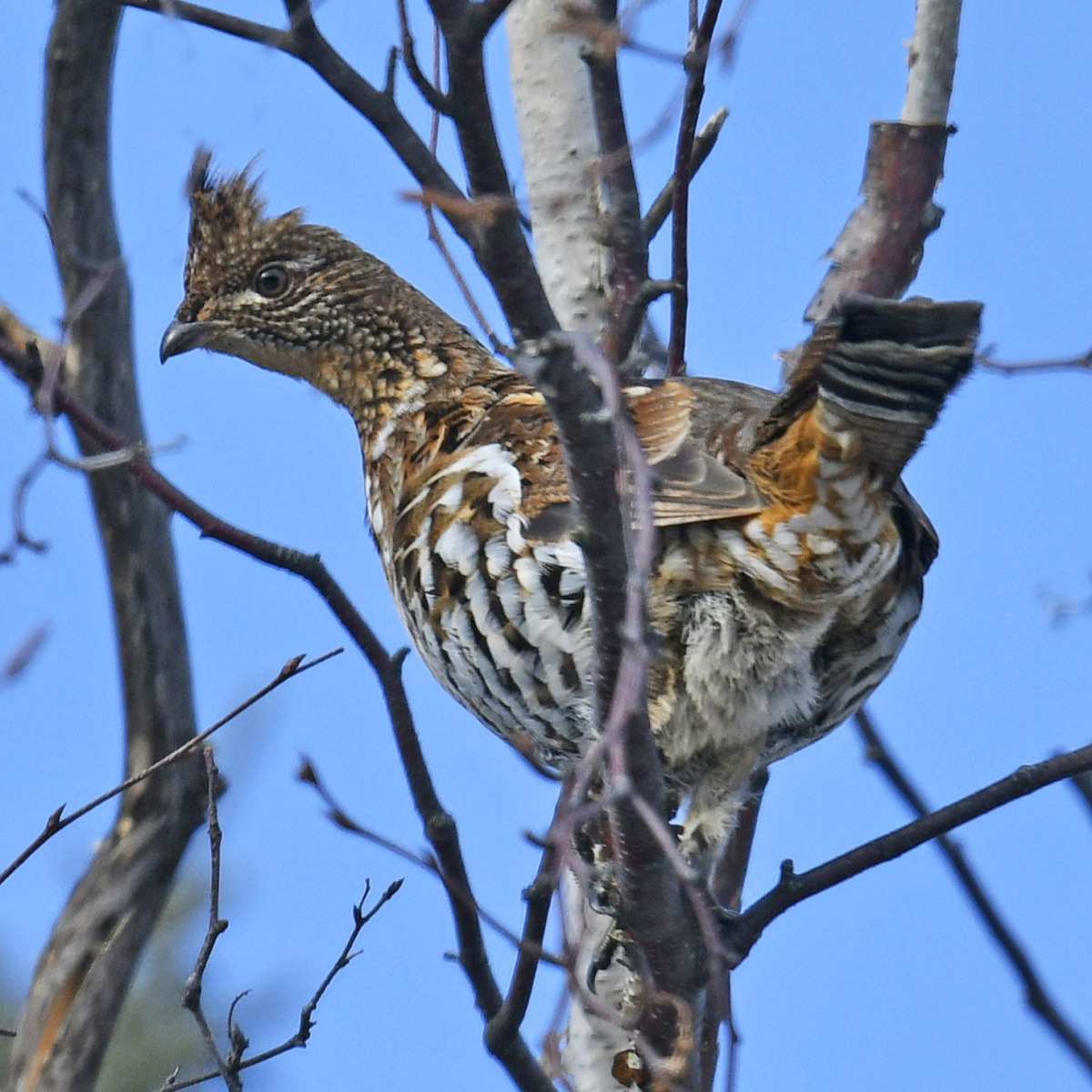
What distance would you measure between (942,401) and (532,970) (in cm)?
138

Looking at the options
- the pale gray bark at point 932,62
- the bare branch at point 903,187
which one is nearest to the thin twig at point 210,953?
the bare branch at point 903,187

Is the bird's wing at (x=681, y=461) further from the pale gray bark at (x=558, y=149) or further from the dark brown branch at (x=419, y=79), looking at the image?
the dark brown branch at (x=419, y=79)

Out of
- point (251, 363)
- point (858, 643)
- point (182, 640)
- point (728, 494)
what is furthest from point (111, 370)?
point (858, 643)

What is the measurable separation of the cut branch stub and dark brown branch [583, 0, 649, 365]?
2.06 metres

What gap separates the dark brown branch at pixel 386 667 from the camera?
2514 millimetres

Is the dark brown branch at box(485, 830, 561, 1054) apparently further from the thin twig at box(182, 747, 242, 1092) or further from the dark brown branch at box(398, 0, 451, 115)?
the dark brown branch at box(398, 0, 451, 115)

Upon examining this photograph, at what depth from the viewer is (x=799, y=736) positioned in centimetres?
419

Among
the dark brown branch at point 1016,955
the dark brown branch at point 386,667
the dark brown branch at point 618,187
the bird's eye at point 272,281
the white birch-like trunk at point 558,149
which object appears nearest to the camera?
the dark brown branch at point 618,187

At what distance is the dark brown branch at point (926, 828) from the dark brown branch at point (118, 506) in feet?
5.77

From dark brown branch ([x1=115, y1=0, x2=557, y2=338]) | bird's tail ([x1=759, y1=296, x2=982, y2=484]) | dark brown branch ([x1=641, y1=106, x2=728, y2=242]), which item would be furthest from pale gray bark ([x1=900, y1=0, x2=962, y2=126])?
dark brown branch ([x1=115, y1=0, x2=557, y2=338])

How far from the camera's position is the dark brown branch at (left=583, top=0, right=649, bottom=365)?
2.34m

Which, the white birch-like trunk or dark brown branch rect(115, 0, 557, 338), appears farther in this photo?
the white birch-like trunk

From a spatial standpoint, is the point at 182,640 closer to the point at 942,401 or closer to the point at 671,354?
the point at 671,354

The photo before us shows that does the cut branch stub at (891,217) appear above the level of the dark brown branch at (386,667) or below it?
above
